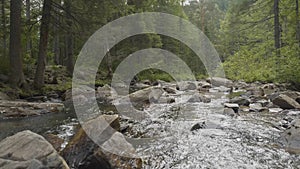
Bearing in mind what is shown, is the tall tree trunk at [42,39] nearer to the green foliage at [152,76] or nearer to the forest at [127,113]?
the forest at [127,113]

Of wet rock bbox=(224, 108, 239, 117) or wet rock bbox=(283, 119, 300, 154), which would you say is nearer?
wet rock bbox=(283, 119, 300, 154)

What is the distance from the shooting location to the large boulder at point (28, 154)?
2.94 meters

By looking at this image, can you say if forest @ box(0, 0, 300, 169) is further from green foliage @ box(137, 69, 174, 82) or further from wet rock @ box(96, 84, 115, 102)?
green foliage @ box(137, 69, 174, 82)

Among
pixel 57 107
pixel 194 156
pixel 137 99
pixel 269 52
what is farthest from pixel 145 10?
pixel 194 156

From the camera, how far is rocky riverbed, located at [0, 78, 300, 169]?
12.0ft

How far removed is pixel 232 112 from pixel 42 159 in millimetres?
5430

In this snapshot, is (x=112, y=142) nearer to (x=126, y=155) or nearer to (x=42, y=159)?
(x=126, y=155)

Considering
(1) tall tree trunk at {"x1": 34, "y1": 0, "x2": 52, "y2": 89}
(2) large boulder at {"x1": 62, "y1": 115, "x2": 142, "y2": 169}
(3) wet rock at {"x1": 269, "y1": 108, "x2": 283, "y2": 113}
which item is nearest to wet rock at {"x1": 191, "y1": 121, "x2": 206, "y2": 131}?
(2) large boulder at {"x1": 62, "y1": 115, "x2": 142, "y2": 169}

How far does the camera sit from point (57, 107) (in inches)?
328

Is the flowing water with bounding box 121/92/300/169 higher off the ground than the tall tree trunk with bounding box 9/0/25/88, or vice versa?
the tall tree trunk with bounding box 9/0/25/88

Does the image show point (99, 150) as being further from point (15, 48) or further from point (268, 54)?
point (268, 54)

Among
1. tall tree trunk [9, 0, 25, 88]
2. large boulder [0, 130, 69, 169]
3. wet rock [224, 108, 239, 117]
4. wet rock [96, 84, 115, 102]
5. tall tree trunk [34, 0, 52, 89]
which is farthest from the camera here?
wet rock [96, 84, 115, 102]

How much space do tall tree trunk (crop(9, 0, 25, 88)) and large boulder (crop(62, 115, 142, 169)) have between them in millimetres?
7185

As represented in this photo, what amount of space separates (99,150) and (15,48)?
8259mm
